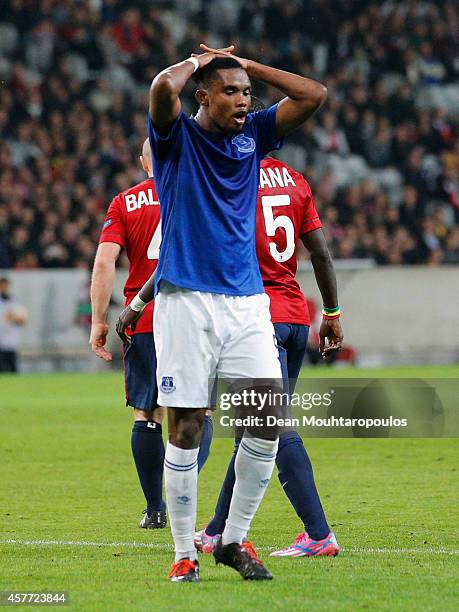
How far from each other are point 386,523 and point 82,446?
490 centimetres

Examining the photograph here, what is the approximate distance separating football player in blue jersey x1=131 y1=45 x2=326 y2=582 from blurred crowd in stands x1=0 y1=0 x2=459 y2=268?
Answer: 647 inches

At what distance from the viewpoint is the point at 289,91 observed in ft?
18.0

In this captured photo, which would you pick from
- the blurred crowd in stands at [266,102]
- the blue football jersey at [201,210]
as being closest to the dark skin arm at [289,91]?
the blue football jersey at [201,210]

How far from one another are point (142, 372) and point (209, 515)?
957mm

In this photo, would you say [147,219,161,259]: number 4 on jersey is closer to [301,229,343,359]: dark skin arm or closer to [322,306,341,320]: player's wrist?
[301,229,343,359]: dark skin arm

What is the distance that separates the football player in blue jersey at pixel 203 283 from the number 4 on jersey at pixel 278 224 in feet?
2.84

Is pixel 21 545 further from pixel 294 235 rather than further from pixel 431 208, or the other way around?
pixel 431 208

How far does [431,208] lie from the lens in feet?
82.8

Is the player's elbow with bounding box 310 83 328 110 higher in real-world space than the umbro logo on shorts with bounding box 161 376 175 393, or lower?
higher

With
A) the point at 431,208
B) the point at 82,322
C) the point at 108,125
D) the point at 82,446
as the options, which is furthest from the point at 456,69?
the point at 82,446

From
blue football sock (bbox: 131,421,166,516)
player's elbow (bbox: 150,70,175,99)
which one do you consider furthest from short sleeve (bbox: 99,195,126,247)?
player's elbow (bbox: 150,70,175,99)

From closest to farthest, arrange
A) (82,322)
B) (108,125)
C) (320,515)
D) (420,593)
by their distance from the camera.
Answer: (420,593), (320,515), (82,322), (108,125)

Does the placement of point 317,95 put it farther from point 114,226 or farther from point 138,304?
point 114,226

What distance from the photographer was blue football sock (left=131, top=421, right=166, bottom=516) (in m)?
7.26
